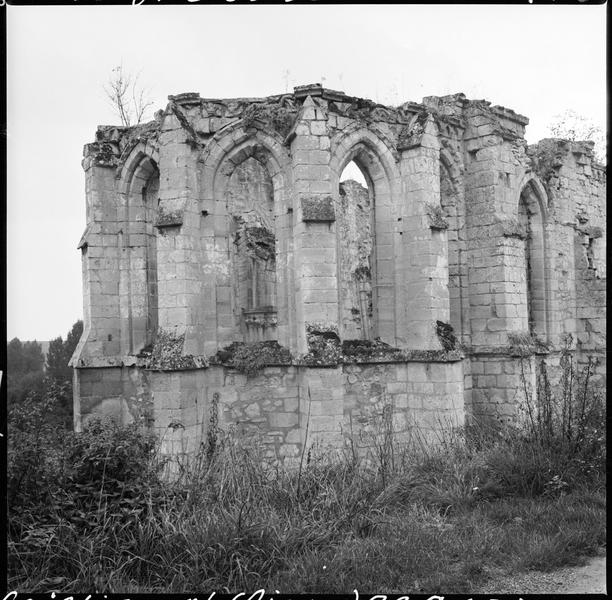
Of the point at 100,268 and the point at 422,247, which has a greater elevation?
the point at 422,247

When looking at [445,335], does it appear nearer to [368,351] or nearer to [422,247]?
[368,351]

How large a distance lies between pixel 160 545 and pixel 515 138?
1150cm

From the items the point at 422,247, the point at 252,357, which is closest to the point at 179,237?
the point at 252,357

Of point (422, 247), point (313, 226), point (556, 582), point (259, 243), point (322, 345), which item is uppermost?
point (259, 243)

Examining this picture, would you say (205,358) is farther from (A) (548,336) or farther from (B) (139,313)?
(A) (548,336)

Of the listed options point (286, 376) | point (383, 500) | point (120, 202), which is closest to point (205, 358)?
point (286, 376)

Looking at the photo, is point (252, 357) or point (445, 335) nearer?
point (252, 357)

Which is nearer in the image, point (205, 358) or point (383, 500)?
point (383, 500)

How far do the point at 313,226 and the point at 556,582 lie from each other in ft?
21.5

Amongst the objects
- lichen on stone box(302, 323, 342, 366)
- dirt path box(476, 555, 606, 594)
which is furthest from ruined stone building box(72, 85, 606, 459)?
dirt path box(476, 555, 606, 594)

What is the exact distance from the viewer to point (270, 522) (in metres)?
5.81

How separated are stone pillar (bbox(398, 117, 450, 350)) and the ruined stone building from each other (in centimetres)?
3

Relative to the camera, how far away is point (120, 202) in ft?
41.1

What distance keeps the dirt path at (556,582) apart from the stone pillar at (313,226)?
555cm
